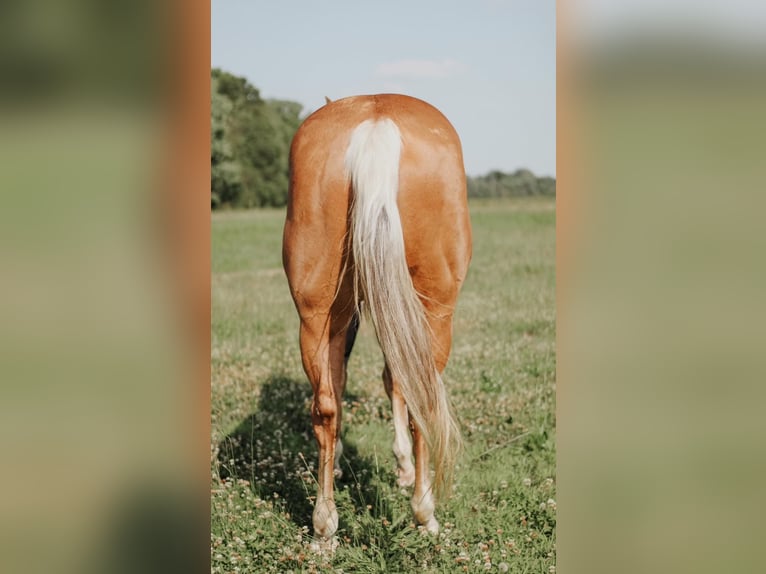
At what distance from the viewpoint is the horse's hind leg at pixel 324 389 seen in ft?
12.2

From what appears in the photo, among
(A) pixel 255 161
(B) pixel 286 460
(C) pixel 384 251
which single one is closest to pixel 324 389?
(C) pixel 384 251

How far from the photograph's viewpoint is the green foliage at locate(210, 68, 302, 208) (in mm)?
30750

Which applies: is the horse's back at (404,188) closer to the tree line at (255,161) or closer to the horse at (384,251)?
the horse at (384,251)

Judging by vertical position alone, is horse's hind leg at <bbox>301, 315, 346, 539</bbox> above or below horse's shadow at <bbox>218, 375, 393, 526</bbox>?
above

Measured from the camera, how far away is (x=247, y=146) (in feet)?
109

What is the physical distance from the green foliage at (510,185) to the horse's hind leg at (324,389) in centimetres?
2867

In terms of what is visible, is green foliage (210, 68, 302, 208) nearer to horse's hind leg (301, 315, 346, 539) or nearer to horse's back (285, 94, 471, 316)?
horse's back (285, 94, 471, 316)

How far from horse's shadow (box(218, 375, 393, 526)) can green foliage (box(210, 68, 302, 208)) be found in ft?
83.5
